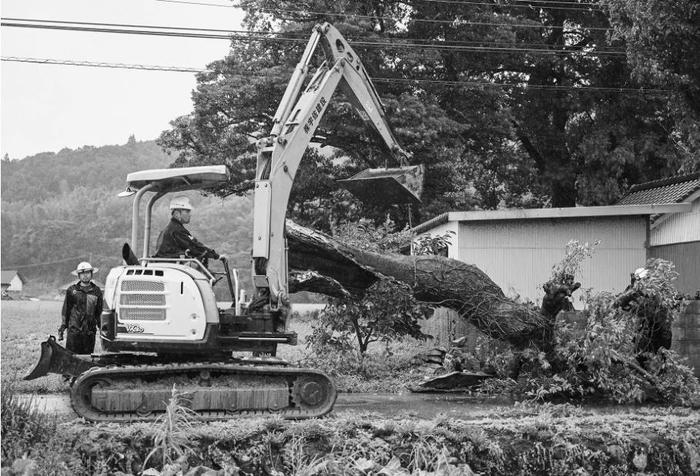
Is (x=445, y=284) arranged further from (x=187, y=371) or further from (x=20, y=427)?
(x=20, y=427)

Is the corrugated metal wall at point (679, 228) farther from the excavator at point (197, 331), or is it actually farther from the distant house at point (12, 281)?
the distant house at point (12, 281)

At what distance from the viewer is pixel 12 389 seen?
28.0 ft

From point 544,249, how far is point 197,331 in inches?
442

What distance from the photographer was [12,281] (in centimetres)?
7669

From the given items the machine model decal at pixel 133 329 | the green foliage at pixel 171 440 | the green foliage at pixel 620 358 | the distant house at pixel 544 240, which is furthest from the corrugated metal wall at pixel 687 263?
the green foliage at pixel 171 440

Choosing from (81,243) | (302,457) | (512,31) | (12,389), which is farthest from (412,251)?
(81,243)

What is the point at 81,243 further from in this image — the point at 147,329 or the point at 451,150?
the point at 147,329

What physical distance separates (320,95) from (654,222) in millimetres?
10659

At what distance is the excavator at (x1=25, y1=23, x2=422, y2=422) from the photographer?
10.2m

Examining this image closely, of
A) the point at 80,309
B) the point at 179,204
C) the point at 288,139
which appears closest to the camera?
the point at 179,204

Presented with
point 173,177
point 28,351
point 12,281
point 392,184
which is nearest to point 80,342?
point 173,177

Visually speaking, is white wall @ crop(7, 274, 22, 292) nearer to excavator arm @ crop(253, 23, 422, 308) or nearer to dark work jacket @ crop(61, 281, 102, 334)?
dark work jacket @ crop(61, 281, 102, 334)

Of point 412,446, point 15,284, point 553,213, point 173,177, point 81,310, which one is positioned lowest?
point 412,446

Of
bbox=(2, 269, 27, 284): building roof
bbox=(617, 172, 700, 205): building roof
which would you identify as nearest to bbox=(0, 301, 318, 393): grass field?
bbox=(617, 172, 700, 205): building roof
